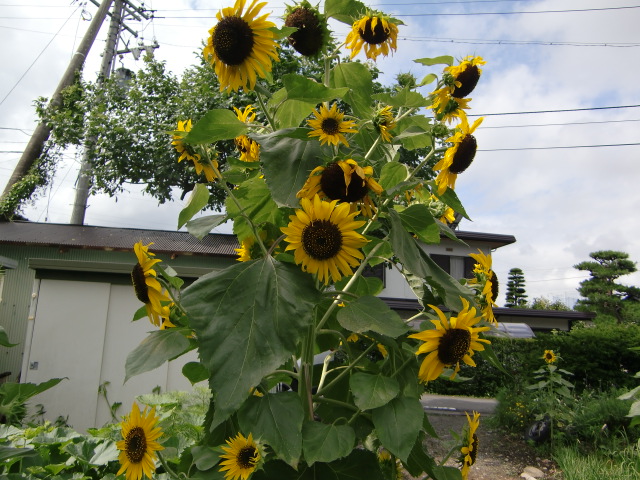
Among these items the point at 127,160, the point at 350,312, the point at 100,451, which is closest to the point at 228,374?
the point at 350,312

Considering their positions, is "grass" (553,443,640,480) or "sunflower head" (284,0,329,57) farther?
"grass" (553,443,640,480)

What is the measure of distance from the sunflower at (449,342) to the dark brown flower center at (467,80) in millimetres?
580

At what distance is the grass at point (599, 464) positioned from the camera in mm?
5191

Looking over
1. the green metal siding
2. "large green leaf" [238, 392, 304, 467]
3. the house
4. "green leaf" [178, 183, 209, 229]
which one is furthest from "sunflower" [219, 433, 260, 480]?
the green metal siding

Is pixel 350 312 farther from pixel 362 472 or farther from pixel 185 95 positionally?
pixel 185 95

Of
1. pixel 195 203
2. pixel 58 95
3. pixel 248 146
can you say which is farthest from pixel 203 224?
pixel 58 95

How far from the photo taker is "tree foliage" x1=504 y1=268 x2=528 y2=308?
29.0m

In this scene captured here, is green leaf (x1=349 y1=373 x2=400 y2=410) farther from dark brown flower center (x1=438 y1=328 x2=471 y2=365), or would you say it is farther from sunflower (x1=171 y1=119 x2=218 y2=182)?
sunflower (x1=171 y1=119 x2=218 y2=182)

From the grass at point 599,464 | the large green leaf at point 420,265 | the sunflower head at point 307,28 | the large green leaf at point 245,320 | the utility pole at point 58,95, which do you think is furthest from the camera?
the utility pole at point 58,95

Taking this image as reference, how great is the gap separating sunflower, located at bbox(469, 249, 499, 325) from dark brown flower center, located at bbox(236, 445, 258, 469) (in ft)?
2.10

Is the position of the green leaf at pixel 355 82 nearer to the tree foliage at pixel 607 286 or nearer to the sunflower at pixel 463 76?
the sunflower at pixel 463 76

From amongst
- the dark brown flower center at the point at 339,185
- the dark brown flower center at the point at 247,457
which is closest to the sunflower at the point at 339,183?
the dark brown flower center at the point at 339,185

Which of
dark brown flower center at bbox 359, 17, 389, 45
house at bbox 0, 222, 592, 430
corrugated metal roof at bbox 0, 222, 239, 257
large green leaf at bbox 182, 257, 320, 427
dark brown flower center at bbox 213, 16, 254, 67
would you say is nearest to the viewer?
large green leaf at bbox 182, 257, 320, 427

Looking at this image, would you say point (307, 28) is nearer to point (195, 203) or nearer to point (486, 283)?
point (195, 203)
